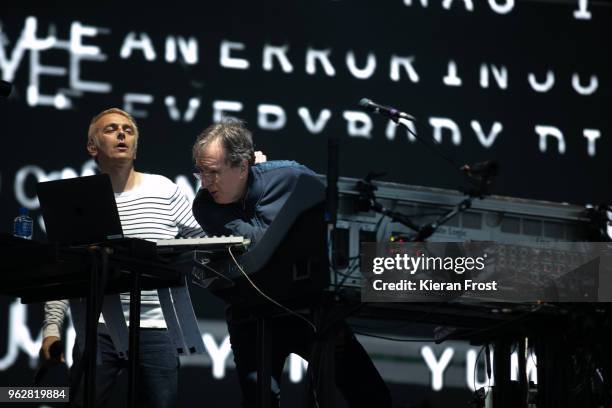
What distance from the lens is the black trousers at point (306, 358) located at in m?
3.61

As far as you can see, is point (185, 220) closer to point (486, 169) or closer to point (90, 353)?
point (90, 353)

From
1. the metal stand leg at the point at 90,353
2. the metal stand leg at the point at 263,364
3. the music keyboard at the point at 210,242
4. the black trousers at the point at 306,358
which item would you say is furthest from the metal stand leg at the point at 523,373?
the metal stand leg at the point at 90,353

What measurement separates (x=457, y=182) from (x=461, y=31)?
87cm

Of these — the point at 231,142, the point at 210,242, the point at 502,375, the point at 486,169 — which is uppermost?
the point at 231,142

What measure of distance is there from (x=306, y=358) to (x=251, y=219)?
0.50 m

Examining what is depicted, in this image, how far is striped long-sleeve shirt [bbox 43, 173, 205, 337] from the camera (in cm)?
388

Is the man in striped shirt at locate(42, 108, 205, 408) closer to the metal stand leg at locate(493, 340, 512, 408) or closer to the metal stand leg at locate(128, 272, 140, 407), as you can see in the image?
the metal stand leg at locate(128, 272, 140, 407)

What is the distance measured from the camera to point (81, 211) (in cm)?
343

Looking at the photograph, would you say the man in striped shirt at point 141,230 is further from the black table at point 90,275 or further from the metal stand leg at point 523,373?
the metal stand leg at point 523,373

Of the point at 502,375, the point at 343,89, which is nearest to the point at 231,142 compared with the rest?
the point at 502,375

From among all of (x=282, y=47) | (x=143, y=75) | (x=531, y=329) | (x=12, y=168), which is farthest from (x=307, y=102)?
(x=531, y=329)

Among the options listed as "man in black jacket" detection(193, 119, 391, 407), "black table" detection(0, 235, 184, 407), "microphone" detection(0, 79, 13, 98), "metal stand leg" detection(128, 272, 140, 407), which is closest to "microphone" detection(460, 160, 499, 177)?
"man in black jacket" detection(193, 119, 391, 407)

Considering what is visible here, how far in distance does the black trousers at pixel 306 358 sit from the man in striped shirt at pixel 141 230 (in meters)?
0.27

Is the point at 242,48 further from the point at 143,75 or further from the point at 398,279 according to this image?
the point at 398,279
